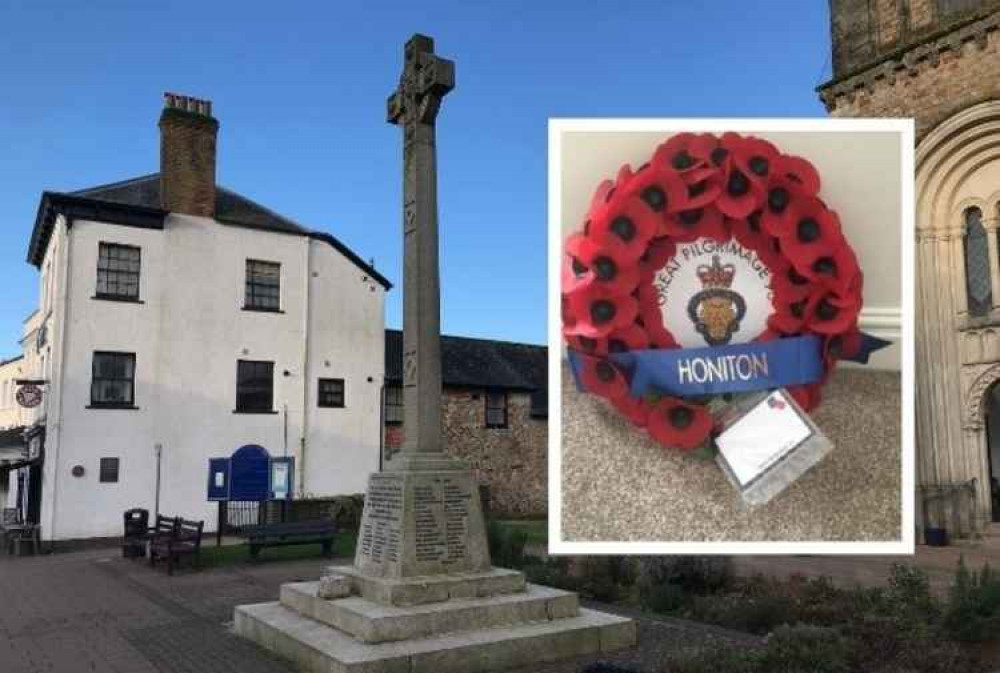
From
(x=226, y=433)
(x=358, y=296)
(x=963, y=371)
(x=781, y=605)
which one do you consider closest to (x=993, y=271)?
(x=963, y=371)

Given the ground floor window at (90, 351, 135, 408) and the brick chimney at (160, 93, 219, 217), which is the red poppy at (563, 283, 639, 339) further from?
the brick chimney at (160, 93, 219, 217)

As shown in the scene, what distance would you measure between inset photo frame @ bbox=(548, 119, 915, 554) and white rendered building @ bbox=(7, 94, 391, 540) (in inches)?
876

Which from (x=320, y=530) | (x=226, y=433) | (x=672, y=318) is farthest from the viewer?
(x=226, y=433)

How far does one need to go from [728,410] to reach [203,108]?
25.1 m

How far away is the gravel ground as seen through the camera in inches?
123

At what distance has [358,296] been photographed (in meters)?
27.8

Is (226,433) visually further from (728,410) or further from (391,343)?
(728,410)

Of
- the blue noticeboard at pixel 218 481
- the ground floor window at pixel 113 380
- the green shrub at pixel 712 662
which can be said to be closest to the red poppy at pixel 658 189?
the green shrub at pixel 712 662

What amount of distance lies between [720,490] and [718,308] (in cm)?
69

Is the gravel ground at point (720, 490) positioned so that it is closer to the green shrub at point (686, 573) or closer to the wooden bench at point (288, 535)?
the green shrub at point (686, 573)

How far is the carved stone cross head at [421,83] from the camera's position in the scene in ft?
30.8

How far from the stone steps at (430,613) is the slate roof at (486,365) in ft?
66.4

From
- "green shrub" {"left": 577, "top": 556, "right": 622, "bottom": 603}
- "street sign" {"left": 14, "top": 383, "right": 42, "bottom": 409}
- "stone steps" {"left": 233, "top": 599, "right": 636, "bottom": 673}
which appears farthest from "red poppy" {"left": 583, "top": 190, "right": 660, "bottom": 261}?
"street sign" {"left": 14, "top": 383, "right": 42, "bottom": 409}

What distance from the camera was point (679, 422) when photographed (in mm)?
3158
